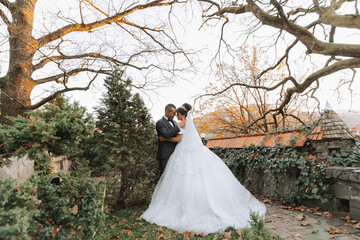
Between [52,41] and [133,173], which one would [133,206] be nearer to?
[133,173]

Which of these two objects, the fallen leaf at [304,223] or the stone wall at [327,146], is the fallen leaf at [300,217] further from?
Result: the stone wall at [327,146]

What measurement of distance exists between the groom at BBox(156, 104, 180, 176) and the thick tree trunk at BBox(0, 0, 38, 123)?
437 cm

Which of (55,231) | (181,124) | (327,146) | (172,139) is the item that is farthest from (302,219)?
(55,231)

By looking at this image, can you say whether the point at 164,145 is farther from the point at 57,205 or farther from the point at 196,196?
the point at 57,205

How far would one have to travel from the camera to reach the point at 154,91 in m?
8.08

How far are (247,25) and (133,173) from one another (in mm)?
5509

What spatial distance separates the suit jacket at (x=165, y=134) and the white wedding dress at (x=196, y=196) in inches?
6.6

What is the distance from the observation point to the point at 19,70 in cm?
670

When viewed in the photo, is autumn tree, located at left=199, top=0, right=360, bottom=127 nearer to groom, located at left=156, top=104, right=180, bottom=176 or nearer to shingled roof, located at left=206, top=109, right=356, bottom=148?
shingled roof, located at left=206, top=109, right=356, bottom=148

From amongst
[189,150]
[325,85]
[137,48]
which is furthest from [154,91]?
[325,85]

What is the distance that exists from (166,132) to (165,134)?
46 mm

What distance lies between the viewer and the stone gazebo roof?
4.24m

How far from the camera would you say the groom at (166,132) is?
4.42 meters

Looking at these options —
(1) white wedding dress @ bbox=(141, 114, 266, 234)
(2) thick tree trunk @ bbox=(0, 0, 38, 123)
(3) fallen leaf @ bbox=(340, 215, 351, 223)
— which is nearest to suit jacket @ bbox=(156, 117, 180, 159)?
(1) white wedding dress @ bbox=(141, 114, 266, 234)
